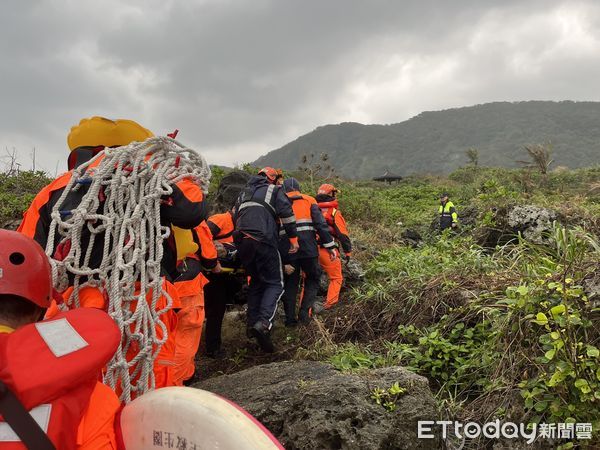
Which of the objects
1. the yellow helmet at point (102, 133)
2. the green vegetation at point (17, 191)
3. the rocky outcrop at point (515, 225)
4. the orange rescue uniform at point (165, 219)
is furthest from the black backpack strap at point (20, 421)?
the green vegetation at point (17, 191)

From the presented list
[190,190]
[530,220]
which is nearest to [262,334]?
[190,190]

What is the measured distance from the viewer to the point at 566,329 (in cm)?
283

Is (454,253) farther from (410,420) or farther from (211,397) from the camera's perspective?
(211,397)

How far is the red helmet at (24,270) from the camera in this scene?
4.83 ft

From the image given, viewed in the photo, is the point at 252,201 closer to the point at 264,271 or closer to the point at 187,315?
the point at 264,271

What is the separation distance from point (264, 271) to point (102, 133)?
262 cm

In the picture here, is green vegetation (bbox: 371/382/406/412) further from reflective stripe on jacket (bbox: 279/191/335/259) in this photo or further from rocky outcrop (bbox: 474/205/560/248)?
rocky outcrop (bbox: 474/205/560/248)

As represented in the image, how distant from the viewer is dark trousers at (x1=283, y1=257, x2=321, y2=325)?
6059 mm

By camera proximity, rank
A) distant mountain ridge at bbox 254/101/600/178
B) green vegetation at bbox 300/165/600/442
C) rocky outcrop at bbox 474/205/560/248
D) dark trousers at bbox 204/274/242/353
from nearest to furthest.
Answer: green vegetation at bbox 300/165/600/442 → dark trousers at bbox 204/274/242/353 → rocky outcrop at bbox 474/205/560/248 → distant mountain ridge at bbox 254/101/600/178

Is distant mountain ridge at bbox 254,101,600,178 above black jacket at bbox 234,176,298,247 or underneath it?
above

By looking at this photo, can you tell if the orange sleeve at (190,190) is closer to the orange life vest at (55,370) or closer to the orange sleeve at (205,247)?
the orange sleeve at (205,247)

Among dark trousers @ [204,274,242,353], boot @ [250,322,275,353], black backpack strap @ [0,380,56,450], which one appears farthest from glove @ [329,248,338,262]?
black backpack strap @ [0,380,56,450]

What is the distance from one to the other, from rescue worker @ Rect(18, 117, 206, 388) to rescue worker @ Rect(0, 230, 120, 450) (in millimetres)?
1237

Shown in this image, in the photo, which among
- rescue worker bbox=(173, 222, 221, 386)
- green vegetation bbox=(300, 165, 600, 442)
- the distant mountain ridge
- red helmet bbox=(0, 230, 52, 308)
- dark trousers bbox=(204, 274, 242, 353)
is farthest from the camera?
the distant mountain ridge
